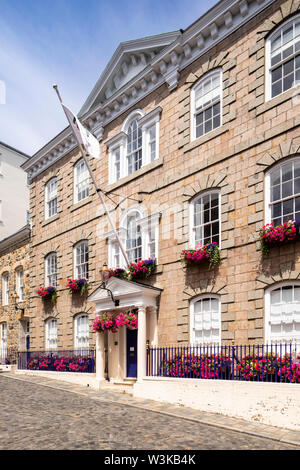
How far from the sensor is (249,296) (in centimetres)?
1298

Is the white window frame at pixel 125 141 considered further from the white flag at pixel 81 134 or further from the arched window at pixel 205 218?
the arched window at pixel 205 218

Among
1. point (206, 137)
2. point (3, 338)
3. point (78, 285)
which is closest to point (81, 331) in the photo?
point (78, 285)

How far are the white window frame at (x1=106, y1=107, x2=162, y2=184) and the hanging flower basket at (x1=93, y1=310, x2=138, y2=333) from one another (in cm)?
542

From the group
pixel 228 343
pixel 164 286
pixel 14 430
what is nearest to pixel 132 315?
pixel 164 286

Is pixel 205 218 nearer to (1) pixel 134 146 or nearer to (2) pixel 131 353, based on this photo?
(1) pixel 134 146

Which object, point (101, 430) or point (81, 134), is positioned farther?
point (81, 134)

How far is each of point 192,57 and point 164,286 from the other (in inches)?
305

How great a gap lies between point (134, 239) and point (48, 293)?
255 inches

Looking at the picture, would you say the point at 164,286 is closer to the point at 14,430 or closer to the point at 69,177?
the point at 14,430

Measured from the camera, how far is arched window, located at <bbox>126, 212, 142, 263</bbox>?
17.7 m

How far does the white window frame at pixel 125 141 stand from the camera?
17.6 meters

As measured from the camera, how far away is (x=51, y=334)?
2236cm

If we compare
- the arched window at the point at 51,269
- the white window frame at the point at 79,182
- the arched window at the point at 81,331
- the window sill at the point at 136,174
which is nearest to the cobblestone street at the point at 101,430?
the arched window at the point at 81,331
